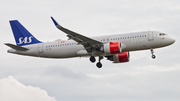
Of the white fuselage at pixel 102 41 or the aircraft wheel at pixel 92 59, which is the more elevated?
the white fuselage at pixel 102 41

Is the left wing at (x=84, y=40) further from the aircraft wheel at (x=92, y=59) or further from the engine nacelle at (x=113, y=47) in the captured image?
the aircraft wheel at (x=92, y=59)

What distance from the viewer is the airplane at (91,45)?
45531mm

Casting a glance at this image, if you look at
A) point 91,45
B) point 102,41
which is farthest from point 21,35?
point 102,41

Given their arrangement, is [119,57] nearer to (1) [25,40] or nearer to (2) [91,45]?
(2) [91,45]

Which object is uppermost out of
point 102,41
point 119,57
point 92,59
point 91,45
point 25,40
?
point 25,40

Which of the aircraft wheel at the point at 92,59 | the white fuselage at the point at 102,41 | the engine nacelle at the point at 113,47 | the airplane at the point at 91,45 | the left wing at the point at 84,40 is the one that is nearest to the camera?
the left wing at the point at 84,40

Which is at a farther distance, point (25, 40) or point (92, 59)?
point (25, 40)

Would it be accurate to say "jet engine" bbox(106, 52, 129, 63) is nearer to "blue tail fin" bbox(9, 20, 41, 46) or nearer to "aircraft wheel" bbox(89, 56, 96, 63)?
"aircraft wheel" bbox(89, 56, 96, 63)

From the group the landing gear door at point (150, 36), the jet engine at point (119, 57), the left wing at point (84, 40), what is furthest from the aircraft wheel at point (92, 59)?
the landing gear door at point (150, 36)

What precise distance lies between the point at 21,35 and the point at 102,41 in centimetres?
1373

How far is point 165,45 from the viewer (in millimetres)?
46156

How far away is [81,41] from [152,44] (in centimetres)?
960

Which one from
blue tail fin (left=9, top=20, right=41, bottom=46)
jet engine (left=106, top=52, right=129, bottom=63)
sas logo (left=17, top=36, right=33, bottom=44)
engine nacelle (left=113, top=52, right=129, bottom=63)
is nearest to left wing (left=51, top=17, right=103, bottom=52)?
jet engine (left=106, top=52, right=129, bottom=63)

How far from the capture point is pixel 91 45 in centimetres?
4666
